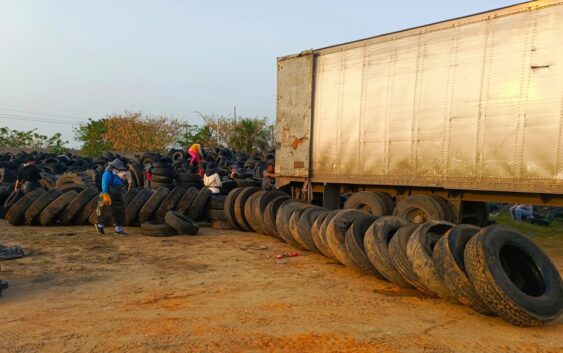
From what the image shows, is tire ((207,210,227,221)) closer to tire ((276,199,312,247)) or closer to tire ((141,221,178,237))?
tire ((141,221,178,237))

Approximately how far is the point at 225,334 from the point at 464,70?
21.6ft

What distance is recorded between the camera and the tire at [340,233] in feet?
22.7

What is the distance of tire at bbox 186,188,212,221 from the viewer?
1162cm

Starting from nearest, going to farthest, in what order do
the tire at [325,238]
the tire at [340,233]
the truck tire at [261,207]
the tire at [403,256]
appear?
the tire at [403,256] → the tire at [340,233] → the tire at [325,238] → the truck tire at [261,207]

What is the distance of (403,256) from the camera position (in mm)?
5562

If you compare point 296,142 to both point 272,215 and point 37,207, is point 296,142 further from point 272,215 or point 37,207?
point 37,207

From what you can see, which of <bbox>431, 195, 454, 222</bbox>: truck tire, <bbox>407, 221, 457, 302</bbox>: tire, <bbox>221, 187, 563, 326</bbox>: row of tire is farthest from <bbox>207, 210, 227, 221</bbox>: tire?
<bbox>407, 221, 457, 302</bbox>: tire

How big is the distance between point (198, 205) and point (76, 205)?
2.87 m

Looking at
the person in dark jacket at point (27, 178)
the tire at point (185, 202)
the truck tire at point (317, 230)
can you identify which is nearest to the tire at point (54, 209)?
→ the person in dark jacket at point (27, 178)

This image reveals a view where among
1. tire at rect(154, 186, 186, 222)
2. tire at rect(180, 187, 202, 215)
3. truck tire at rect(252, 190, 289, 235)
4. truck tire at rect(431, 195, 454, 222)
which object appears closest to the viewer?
truck tire at rect(431, 195, 454, 222)

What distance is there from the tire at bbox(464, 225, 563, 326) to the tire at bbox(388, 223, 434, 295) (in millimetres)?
901

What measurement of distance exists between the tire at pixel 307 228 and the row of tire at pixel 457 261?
64cm

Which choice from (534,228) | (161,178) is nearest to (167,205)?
(161,178)

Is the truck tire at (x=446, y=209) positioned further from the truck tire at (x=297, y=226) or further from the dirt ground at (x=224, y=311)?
the truck tire at (x=297, y=226)
